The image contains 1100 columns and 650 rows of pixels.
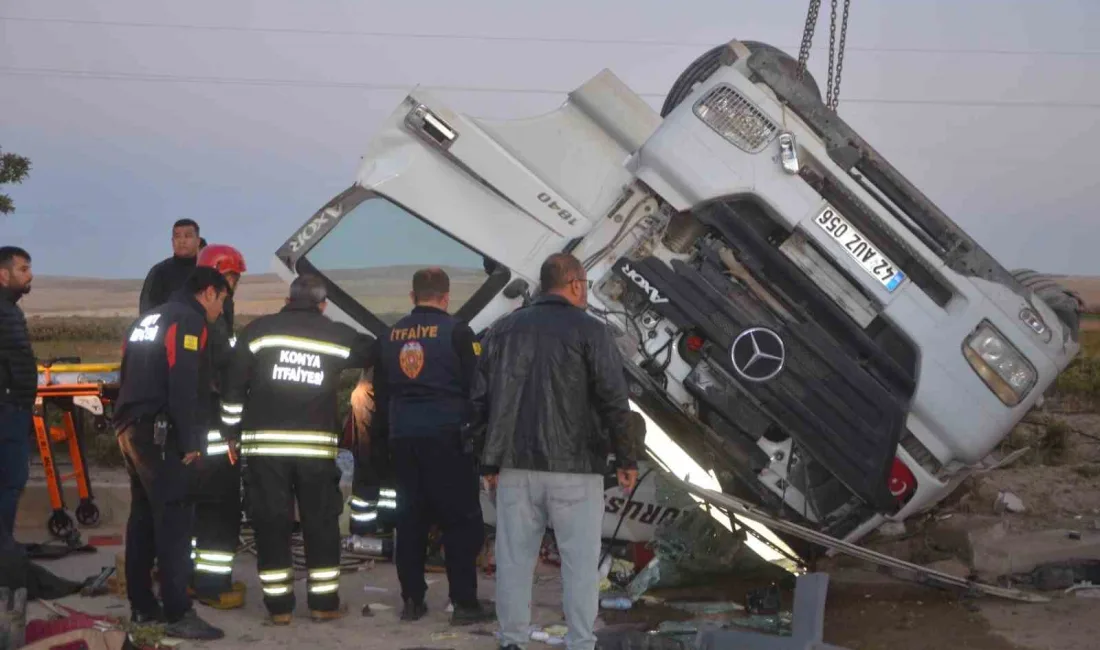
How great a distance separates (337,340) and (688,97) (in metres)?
2.09

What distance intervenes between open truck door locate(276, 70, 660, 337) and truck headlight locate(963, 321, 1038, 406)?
186 cm

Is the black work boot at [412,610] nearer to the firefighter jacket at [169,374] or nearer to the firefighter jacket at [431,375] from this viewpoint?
the firefighter jacket at [431,375]

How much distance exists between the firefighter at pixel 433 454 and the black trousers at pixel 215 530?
35.2 inches

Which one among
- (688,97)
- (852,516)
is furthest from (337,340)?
(852,516)

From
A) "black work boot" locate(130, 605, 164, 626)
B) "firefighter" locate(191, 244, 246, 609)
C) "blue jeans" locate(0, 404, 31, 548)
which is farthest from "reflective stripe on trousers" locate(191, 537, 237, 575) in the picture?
"blue jeans" locate(0, 404, 31, 548)

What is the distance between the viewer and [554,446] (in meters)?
5.13

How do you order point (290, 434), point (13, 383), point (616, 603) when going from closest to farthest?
point (290, 434), point (616, 603), point (13, 383)

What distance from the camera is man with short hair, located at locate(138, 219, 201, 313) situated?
25.0 ft

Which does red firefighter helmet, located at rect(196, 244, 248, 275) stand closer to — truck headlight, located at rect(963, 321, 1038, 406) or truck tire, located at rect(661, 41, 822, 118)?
truck tire, located at rect(661, 41, 822, 118)

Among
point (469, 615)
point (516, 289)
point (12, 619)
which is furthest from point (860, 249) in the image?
point (12, 619)

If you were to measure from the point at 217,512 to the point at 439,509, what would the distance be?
3.84 feet

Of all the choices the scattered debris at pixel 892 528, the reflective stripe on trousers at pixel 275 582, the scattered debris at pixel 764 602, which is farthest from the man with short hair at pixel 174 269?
the scattered debris at pixel 892 528

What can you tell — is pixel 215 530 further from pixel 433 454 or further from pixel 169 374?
pixel 433 454

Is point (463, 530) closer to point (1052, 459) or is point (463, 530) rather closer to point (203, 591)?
point (203, 591)
